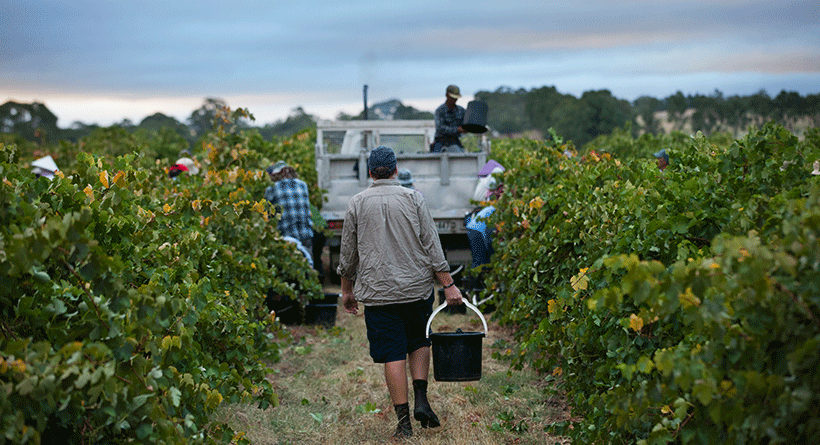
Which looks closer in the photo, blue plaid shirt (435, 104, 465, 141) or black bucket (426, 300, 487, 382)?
black bucket (426, 300, 487, 382)

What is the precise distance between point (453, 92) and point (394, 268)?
7.23 meters

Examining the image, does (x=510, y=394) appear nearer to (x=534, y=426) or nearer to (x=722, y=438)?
(x=534, y=426)

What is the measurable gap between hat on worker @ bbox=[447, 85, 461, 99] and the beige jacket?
271 inches

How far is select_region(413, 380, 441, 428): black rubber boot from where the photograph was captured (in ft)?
15.8

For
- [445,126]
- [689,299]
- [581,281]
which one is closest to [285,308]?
[581,281]

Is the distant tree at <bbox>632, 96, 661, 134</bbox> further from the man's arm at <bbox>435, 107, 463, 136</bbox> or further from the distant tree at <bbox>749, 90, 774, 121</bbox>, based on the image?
the man's arm at <bbox>435, 107, 463, 136</bbox>

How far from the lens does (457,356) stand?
4855mm

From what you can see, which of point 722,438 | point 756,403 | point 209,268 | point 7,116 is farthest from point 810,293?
point 7,116

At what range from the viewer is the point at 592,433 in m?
3.50

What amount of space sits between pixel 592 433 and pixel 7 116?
7304 centimetres

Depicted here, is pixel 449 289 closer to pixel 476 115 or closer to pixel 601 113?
pixel 476 115

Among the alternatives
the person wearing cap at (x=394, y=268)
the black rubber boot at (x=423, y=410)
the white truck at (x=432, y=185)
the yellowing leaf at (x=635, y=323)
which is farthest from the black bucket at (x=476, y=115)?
the yellowing leaf at (x=635, y=323)

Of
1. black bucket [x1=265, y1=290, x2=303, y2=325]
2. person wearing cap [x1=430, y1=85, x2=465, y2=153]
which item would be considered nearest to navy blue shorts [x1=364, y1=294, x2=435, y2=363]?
black bucket [x1=265, y1=290, x2=303, y2=325]

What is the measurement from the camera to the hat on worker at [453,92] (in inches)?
450
